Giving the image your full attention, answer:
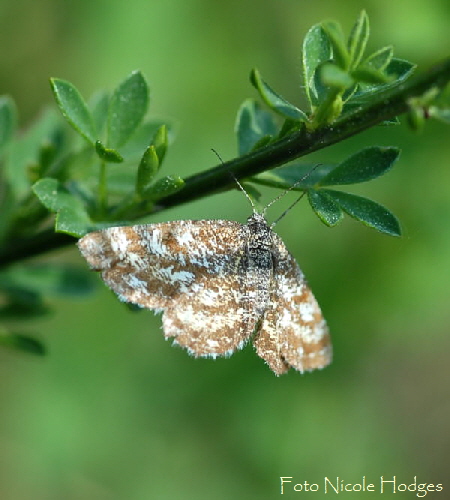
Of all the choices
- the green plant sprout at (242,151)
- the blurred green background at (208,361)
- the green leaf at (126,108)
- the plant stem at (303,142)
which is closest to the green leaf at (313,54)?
the green plant sprout at (242,151)

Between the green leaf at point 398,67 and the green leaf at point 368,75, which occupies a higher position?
the green leaf at point 398,67

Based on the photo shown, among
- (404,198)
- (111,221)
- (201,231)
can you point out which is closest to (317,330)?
(201,231)

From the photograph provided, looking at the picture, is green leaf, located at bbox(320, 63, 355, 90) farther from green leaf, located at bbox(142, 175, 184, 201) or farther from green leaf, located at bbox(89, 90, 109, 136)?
green leaf, located at bbox(89, 90, 109, 136)

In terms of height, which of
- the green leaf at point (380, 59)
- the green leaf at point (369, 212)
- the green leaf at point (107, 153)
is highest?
the green leaf at point (380, 59)

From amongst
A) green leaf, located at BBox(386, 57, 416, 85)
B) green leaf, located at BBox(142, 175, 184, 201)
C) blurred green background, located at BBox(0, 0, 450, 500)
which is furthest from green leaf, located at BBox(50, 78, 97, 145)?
blurred green background, located at BBox(0, 0, 450, 500)

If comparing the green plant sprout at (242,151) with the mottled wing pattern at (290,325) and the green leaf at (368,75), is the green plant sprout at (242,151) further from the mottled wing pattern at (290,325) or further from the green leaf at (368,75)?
the mottled wing pattern at (290,325)

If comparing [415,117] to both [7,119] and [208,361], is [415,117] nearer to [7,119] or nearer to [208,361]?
[7,119]
